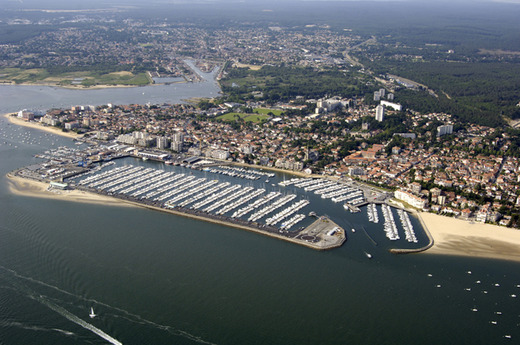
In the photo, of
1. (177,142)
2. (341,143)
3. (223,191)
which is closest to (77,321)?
(223,191)

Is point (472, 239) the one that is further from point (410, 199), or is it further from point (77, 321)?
point (77, 321)

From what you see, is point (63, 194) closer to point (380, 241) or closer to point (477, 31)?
point (380, 241)

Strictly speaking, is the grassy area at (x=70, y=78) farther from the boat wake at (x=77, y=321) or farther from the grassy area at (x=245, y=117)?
the boat wake at (x=77, y=321)

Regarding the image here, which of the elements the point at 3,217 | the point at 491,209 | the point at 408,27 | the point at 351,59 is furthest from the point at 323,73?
the point at 408,27

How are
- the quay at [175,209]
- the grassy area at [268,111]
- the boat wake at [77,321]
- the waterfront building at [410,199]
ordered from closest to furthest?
1. the boat wake at [77,321]
2. the quay at [175,209]
3. the waterfront building at [410,199]
4. the grassy area at [268,111]

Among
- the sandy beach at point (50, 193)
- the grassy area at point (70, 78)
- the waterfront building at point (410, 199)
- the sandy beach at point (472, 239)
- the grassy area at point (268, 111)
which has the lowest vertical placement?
the sandy beach at point (50, 193)

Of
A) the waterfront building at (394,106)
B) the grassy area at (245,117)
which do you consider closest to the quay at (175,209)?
the grassy area at (245,117)
